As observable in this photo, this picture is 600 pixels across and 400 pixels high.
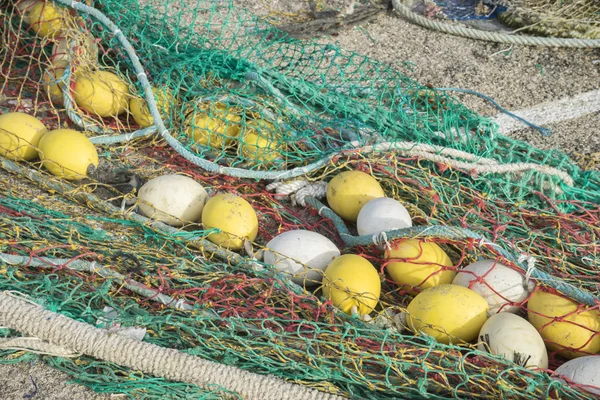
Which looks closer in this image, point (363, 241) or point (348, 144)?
point (363, 241)

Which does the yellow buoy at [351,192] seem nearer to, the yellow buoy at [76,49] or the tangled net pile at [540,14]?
the yellow buoy at [76,49]

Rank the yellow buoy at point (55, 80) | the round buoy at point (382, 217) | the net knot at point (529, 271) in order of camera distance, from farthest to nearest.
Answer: the yellow buoy at point (55, 80)
the round buoy at point (382, 217)
the net knot at point (529, 271)

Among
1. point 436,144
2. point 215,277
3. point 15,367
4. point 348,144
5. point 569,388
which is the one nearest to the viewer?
point 569,388

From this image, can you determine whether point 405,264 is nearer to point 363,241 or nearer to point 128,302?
point 363,241

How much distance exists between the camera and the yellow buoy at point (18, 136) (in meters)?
3.62

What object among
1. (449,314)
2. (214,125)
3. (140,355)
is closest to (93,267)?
(140,355)

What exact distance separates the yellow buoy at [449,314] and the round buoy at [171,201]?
4.13 ft

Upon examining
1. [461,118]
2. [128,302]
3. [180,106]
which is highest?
[461,118]

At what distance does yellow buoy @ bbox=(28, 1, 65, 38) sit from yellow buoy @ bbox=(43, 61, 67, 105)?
0.84 ft

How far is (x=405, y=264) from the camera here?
9.47 feet

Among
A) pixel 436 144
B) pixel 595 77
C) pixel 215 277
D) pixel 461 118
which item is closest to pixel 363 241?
pixel 215 277

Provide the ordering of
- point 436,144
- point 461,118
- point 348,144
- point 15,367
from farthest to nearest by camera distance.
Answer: point 461,118
point 436,144
point 348,144
point 15,367

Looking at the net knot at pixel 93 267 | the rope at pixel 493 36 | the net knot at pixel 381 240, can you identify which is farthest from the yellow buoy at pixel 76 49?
the rope at pixel 493 36

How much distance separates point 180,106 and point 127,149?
1.42 feet
